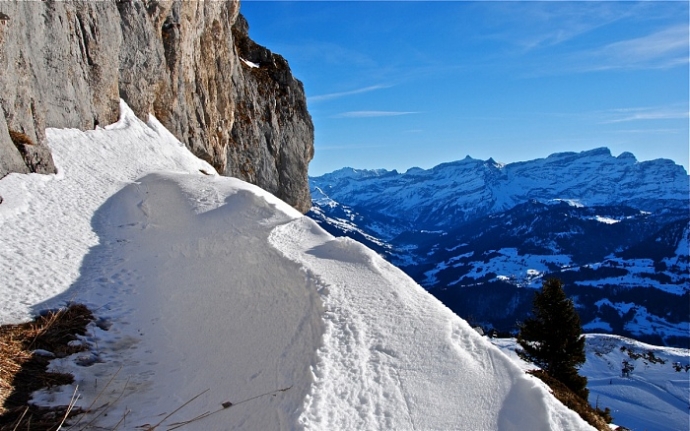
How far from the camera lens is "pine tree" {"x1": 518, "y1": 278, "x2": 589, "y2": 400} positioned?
85.9 feet

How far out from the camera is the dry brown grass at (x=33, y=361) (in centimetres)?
557

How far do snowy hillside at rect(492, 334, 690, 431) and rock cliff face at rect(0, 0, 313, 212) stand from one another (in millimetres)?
32898

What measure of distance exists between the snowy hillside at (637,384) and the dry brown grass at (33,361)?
1579 inches

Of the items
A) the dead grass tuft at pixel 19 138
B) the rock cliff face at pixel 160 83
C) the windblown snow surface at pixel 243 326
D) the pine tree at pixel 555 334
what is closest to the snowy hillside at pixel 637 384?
the pine tree at pixel 555 334

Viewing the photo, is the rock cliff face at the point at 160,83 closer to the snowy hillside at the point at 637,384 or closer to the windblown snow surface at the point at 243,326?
the windblown snow surface at the point at 243,326

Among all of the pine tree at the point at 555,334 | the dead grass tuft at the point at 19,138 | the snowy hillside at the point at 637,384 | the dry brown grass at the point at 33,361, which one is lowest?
the snowy hillside at the point at 637,384

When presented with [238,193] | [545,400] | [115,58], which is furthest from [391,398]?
[115,58]

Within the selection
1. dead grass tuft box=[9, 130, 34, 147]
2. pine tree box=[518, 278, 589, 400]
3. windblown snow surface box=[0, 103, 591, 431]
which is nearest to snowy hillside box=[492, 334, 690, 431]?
pine tree box=[518, 278, 589, 400]

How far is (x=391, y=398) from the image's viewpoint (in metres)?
6.47

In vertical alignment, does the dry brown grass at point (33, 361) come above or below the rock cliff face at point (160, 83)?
below

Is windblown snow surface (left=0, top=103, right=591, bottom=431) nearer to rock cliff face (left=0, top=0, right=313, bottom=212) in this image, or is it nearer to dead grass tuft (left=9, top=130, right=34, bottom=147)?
dead grass tuft (left=9, top=130, right=34, bottom=147)

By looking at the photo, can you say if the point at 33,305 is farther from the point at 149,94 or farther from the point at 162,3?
the point at 162,3

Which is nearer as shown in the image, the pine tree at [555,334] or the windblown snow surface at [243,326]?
the windblown snow surface at [243,326]

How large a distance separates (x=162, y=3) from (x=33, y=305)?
26.7 meters
